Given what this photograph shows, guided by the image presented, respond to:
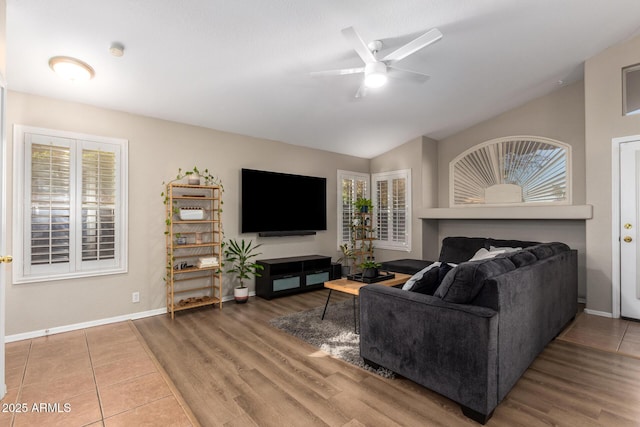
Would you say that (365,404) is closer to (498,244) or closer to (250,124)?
(498,244)

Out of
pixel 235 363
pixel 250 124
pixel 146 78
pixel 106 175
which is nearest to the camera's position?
pixel 235 363

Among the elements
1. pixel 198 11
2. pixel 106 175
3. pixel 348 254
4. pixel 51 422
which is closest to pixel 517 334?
pixel 51 422

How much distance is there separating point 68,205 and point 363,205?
4.35m

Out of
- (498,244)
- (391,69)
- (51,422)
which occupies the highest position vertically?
(391,69)

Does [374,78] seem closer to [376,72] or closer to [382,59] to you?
[376,72]

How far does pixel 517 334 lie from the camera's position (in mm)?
2178

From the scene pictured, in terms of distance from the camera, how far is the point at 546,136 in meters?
4.81

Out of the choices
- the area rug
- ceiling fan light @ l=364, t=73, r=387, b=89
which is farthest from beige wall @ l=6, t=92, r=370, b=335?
ceiling fan light @ l=364, t=73, r=387, b=89

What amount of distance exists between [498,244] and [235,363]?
389 centimetres

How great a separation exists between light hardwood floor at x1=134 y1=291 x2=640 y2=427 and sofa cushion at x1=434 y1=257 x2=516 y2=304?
732mm

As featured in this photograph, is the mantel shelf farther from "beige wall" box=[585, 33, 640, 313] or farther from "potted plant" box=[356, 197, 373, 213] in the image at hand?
"potted plant" box=[356, 197, 373, 213]

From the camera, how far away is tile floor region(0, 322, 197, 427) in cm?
202

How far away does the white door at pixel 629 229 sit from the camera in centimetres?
370

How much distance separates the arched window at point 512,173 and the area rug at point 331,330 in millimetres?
3093
